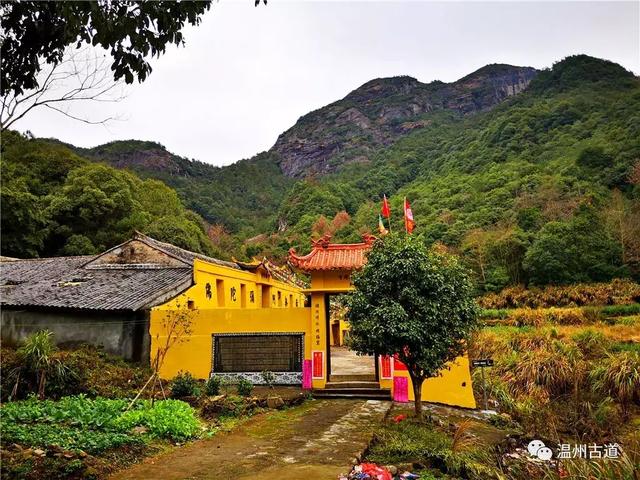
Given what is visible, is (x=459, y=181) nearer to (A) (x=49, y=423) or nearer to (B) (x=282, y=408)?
(B) (x=282, y=408)

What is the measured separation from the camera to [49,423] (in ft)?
23.2

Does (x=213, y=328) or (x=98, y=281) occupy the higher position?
(x=98, y=281)

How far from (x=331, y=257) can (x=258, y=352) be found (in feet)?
10.3

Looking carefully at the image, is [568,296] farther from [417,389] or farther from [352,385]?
[417,389]

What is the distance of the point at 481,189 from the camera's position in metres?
44.3

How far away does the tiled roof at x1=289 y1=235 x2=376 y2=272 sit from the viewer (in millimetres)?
11352

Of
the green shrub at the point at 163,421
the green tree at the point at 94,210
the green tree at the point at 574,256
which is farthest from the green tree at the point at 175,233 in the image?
the green tree at the point at 574,256

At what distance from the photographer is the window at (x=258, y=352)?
11.8 metres

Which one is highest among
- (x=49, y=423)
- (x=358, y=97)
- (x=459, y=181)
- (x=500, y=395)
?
(x=358, y=97)

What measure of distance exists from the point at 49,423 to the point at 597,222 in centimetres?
3290

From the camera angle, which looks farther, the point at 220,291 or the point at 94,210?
the point at 94,210

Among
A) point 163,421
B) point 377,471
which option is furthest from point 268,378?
point 377,471

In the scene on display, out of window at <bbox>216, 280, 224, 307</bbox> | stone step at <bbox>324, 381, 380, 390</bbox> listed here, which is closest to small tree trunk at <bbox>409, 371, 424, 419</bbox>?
stone step at <bbox>324, 381, 380, 390</bbox>

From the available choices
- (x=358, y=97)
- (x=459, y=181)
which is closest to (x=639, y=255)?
(x=459, y=181)
